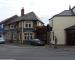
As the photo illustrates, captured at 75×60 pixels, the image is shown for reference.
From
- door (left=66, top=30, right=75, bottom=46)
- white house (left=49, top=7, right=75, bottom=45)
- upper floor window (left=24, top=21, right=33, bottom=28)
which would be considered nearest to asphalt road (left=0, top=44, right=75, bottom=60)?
door (left=66, top=30, right=75, bottom=46)

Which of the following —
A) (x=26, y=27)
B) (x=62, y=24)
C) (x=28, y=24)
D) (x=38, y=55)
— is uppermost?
(x=28, y=24)

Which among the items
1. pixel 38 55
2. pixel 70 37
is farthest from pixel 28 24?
pixel 38 55

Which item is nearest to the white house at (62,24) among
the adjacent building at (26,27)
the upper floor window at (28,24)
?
the adjacent building at (26,27)

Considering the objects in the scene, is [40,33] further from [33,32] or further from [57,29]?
[57,29]

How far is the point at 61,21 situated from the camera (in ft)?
190

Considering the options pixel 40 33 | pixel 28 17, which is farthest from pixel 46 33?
pixel 28 17

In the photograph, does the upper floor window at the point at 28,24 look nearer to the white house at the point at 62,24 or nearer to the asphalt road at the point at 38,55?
the white house at the point at 62,24

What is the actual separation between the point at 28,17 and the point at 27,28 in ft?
10.2

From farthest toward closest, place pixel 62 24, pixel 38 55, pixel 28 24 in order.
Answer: pixel 28 24
pixel 62 24
pixel 38 55

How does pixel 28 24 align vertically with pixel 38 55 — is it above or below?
above

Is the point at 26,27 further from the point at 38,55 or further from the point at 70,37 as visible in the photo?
the point at 38,55

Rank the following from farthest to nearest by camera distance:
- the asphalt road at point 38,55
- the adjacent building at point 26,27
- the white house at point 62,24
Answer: the adjacent building at point 26,27 → the white house at point 62,24 → the asphalt road at point 38,55

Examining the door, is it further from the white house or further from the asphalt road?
the asphalt road

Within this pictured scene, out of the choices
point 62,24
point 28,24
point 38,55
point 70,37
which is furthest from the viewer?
point 28,24
